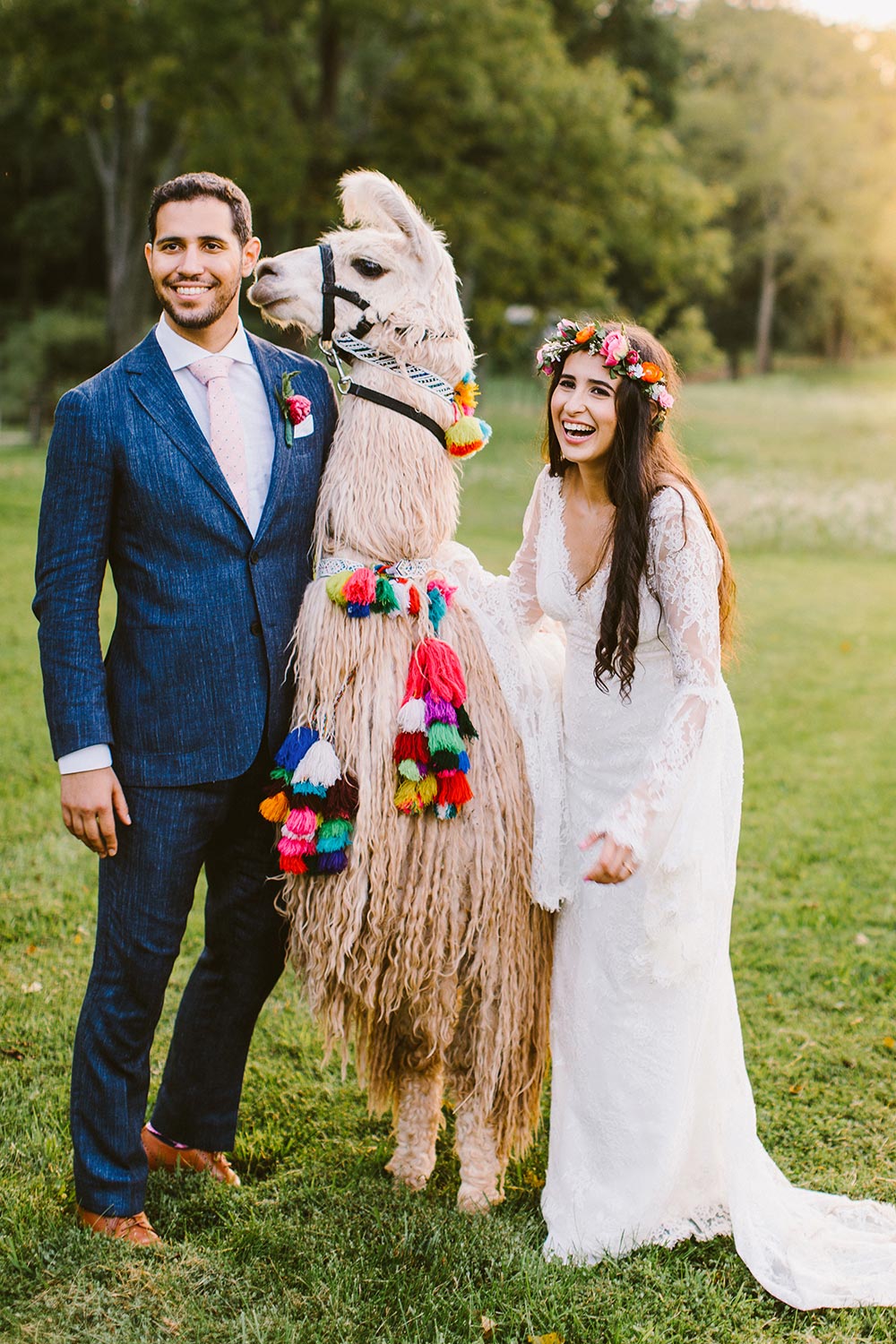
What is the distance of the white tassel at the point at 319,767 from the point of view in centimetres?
256

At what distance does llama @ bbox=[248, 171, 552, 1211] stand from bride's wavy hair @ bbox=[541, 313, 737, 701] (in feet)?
1.06

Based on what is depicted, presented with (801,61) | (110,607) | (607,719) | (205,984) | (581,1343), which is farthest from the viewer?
(801,61)

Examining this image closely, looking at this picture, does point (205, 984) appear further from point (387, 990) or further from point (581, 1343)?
point (581, 1343)

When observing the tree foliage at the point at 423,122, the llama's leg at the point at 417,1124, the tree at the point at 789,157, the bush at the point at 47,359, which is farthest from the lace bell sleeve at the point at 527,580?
the tree at the point at 789,157

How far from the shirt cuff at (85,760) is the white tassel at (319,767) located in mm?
405

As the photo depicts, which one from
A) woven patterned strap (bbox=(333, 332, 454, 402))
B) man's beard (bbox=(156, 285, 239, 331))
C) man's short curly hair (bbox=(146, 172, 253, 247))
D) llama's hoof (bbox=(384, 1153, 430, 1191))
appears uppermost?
man's short curly hair (bbox=(146, 172, 253, 247))

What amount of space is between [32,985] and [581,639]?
2279 millimetres

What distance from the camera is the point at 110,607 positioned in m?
9.02

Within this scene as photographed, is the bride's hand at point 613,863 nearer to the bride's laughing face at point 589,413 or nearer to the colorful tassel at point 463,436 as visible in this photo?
the bride's laughing face at point 589,413

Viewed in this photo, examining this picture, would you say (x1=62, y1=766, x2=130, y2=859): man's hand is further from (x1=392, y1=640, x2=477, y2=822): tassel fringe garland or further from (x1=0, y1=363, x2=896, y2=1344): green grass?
(x1=0, y1=363, x2=896, y2=1344): green grass

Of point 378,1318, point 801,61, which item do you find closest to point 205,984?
point 378,1318

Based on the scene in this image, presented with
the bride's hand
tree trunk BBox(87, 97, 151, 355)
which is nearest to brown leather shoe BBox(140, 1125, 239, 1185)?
the bride's hand

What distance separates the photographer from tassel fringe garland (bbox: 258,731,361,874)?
101 inches

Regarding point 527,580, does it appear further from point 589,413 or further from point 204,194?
point 204,194
